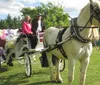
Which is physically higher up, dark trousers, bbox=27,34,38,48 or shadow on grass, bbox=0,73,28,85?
dark trousers, bbox=27,34,38,48

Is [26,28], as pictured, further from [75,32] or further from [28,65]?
[75,32]

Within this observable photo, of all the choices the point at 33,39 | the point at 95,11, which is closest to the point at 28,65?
the point at 33,39

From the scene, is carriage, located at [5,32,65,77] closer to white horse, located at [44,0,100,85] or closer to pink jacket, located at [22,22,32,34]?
pink jacket, located at [22,22,32,34]

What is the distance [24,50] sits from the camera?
9.26 metres

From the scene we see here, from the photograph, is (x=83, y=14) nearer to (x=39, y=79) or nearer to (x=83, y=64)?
(x=83, y=64)

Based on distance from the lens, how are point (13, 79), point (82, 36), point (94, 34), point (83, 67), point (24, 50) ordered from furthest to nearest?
point (24, 50), point (13, 79), point (83, 67), point (94, 34), point (82, 36)

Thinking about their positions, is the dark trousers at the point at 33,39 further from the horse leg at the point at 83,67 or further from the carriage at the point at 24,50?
the horse leg at the point at 83,67

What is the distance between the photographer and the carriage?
28.7 feet

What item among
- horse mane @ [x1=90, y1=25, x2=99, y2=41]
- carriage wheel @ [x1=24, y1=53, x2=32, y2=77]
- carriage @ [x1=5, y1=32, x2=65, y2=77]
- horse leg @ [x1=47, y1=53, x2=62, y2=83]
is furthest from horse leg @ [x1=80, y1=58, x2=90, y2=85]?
carriage wheel @ [x1=24, y1=53, x2=32, y2=77]

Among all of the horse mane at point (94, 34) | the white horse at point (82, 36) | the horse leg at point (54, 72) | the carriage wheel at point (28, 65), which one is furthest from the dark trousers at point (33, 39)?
the horse mane at point (94, 34)

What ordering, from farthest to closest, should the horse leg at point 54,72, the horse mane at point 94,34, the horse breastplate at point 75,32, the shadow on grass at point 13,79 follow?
the shadow on grass at point 13,79
the horse leg at point 54,72
the horse mane at point 94,34
the horse breastplate at point 75,32

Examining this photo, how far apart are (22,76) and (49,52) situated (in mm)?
1666

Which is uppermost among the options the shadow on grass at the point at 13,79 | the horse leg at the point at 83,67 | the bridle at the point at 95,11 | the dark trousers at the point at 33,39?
the bridle at the point at 95,11

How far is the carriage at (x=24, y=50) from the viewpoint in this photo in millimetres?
8758
